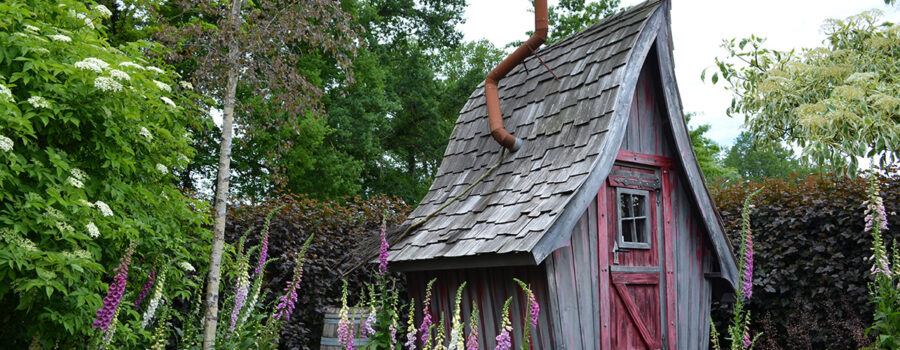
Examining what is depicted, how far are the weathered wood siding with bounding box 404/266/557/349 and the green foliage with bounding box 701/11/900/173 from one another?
5.68 m

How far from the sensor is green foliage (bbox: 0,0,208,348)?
14.9 feet

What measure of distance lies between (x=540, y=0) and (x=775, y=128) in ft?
26.0

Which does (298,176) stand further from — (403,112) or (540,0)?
(540,0)

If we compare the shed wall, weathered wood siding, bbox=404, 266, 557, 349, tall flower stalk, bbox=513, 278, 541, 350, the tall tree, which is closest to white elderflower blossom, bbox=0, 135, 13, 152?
the tall tree

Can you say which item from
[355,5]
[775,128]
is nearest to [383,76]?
[355,5]

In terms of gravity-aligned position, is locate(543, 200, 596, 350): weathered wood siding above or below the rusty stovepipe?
below

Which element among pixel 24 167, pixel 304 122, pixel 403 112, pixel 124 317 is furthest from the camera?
pixel 403 112

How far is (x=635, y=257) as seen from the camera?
6.55 m

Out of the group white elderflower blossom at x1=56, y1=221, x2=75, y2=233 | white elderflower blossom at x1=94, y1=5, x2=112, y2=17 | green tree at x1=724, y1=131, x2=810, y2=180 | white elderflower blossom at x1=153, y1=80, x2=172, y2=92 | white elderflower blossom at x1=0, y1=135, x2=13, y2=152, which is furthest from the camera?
green tree at x1=724, y1=131, x2=810, y2=180

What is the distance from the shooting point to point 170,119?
582 cm

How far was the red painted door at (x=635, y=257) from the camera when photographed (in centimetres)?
629

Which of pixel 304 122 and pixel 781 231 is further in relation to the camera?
pixel 304 122

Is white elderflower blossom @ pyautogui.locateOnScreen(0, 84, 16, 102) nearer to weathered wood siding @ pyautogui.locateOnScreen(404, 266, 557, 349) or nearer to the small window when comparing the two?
weathered wood siding @ pyautogui.locateOnScreen(404, 266, 557, 349)

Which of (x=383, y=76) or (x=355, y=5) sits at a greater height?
(x=355, y=5)
